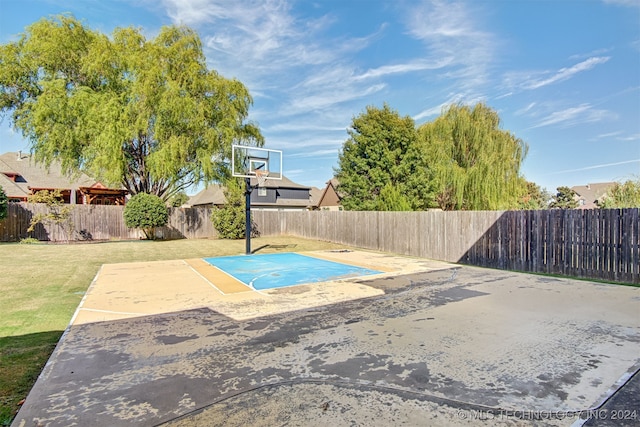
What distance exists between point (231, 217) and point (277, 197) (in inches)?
562

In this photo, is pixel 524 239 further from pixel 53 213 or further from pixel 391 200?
pixel 53 213

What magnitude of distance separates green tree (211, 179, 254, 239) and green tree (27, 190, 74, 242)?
6594 mm

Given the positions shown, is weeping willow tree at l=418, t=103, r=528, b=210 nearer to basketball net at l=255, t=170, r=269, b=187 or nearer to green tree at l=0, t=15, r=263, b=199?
basketball net at l=255, t=170, r=269, b=187

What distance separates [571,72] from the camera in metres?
12.6

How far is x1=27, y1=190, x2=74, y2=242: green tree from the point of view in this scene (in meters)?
14.7

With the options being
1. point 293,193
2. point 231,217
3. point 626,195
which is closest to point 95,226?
point 231,217

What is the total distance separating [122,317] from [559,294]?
747 cm

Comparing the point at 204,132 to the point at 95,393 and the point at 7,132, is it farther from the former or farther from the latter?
the point at 95,393

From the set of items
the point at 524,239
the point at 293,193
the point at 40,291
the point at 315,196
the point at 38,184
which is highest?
the point at 315,196

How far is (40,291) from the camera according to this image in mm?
6309

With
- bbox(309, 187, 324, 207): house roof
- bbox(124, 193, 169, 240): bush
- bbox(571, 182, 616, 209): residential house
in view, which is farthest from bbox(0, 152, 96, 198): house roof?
bbox(571, 182, 616, 209): residential house

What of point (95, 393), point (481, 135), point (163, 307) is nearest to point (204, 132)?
point (163, 307)

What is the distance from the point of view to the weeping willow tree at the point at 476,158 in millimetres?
17844

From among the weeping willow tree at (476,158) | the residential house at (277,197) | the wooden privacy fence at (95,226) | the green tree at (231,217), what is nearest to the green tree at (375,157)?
the weeping willow tree at (476,158)
